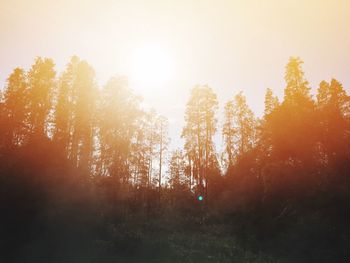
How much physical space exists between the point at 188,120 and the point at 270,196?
47.3 feet

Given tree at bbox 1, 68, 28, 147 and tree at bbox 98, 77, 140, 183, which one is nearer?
tree at bbox 1, 68, 28, 147

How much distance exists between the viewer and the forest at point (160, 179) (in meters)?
17.1

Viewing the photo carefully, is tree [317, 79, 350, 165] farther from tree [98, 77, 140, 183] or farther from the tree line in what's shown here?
tree [98, 77, 140, 183]

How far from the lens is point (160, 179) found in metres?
37.0

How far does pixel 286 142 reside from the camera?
26312 millimetres

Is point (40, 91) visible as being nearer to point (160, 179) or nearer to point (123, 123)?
point (123, 123)

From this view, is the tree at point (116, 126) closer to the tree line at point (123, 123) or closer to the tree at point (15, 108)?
the tree line at point (123, 123)

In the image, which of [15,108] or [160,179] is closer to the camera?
[15,108]

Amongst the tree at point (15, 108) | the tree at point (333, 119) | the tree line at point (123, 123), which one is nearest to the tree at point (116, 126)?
the tree line at point (123, 123)

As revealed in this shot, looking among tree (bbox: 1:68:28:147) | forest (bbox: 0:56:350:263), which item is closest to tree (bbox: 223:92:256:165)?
forest (bbox: 0:56:350:263)

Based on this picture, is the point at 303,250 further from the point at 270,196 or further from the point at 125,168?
the point at 125,168

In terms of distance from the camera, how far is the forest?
17141mm

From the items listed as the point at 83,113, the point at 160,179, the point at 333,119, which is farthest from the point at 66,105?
the point at 333,119

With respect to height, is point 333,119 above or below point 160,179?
above
